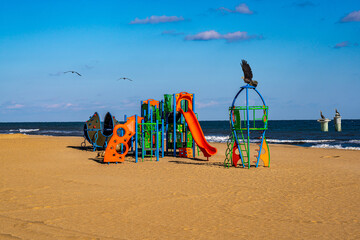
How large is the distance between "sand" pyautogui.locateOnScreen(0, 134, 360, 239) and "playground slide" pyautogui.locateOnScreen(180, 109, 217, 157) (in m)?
3.08

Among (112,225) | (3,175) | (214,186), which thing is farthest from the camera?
(3,175)

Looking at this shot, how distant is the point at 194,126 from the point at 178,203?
Result: 9352 millimetres

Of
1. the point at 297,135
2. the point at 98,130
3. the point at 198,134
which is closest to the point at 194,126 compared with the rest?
the point at 198,134

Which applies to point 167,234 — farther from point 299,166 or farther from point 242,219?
point 299,166

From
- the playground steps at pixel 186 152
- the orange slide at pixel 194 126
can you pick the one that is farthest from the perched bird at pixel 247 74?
the playground steps at pixel 186 152

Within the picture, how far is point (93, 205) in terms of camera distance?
8.26 m

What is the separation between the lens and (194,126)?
17.7 m

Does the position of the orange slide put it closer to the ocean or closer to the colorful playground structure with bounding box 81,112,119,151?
the colorful playground structure with bounding box 81,112,119,151

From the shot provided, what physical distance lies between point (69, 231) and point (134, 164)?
960 cm

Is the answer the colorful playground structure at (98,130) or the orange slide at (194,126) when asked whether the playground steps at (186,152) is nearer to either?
the orange slide at (194,126)

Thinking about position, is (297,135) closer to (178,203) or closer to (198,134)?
(198,134)

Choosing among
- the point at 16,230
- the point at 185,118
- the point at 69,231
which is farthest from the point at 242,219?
the point at 185,118

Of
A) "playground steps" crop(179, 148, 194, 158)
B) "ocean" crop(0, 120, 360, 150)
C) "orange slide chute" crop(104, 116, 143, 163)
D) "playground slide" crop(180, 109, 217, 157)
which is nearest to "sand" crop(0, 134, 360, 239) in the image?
"orange slide chute" crop(104, 116, 143, 163)

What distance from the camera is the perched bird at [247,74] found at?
14.8 m
